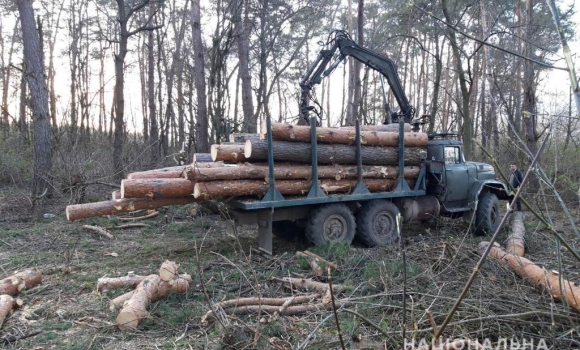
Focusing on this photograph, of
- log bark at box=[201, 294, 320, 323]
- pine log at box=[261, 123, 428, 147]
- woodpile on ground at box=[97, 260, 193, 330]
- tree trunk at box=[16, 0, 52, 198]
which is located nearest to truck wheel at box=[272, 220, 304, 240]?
pine log at box=[261, 123, 428, 147]

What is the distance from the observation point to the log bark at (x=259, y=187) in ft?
22.2

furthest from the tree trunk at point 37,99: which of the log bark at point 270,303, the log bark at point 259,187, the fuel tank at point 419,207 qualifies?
the fuel tank at point 419,207

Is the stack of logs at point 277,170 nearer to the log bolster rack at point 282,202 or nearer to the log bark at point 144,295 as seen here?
the log bolster rack at point 282,202

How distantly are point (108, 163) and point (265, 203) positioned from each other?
8.97 metres

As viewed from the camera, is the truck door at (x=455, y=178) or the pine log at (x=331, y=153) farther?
the truck door at (x=455, y=178)

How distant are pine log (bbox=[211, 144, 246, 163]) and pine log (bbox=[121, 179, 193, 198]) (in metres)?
0.65

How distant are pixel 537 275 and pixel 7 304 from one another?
20.2 feet

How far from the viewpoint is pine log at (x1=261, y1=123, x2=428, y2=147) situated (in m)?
7.42

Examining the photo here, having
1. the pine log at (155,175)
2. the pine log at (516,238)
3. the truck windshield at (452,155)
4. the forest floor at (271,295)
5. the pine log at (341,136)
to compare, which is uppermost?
the pine log at (341,136)

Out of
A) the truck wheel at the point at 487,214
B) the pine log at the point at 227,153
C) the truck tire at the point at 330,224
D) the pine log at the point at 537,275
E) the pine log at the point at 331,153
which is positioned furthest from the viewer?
the truck wheel at the point at 487,214

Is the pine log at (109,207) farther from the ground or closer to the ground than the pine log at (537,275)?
farther from the ground

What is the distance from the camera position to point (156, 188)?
21.7ft

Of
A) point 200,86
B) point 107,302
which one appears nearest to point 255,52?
point 200,86

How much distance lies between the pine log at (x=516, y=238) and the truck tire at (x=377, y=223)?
2.00 metres
